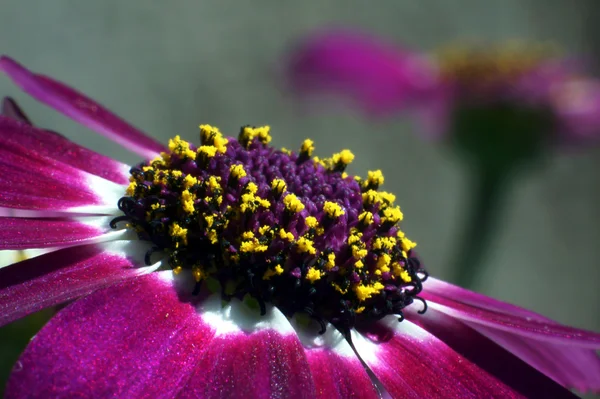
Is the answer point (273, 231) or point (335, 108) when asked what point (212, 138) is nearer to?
point (273, 231)

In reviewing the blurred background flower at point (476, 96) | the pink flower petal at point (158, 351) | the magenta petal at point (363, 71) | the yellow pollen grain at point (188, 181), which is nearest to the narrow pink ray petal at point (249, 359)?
the pink flower petal at point (158, 351)

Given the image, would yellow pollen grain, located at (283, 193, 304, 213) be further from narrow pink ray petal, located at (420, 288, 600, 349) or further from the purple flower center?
narrow pink ray petal, located at (420, 288, 600, 349)

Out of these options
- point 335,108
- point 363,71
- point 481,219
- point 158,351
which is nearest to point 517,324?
point 158,351

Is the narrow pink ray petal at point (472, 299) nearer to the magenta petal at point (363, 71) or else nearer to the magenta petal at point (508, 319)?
the magenta petal at point (508, 319)

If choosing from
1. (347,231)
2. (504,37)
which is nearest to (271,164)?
(347,231)

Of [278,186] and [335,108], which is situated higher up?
[335,108]

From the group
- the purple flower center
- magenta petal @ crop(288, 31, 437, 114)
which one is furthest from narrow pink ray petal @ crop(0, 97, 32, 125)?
magenta petal @ crop(288, 31, 437, 114)

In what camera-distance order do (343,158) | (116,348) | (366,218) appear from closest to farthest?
(116,348)
(366,218)
(343,158)
